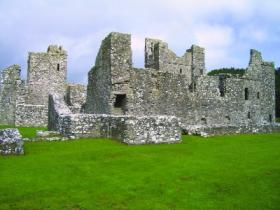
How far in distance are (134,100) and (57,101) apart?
4.99 m

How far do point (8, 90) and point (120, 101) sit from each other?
2091 centimetres

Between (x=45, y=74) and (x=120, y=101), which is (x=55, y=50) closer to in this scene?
(x=45, y=74)

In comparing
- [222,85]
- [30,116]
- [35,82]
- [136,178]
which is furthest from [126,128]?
[35,82]

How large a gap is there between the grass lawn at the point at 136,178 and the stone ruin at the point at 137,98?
254 cm

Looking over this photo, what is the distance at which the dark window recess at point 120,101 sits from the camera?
25856mm

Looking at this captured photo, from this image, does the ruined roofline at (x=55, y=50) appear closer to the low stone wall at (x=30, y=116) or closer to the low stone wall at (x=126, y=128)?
the low stone wall at (x=30, y=116)

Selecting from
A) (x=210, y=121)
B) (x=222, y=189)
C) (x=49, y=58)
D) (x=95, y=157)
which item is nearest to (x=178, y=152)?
(x=95, y=157)

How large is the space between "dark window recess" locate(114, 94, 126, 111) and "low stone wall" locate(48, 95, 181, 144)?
6.35 meters

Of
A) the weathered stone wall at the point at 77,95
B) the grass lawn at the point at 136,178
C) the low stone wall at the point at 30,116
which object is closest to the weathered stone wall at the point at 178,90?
the weathered stone wall at the point at 77,95

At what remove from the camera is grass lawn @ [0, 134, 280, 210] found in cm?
931

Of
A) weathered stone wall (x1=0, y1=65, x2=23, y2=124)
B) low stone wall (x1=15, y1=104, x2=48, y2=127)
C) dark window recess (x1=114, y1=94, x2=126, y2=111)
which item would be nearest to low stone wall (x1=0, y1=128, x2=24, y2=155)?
dark window recess (x1=114, y1=94, x2=126, y2=111)

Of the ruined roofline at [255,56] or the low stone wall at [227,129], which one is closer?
the low stone wall at [227,129]

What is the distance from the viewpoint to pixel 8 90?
4272cm

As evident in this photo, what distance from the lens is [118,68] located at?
25.2 meters
